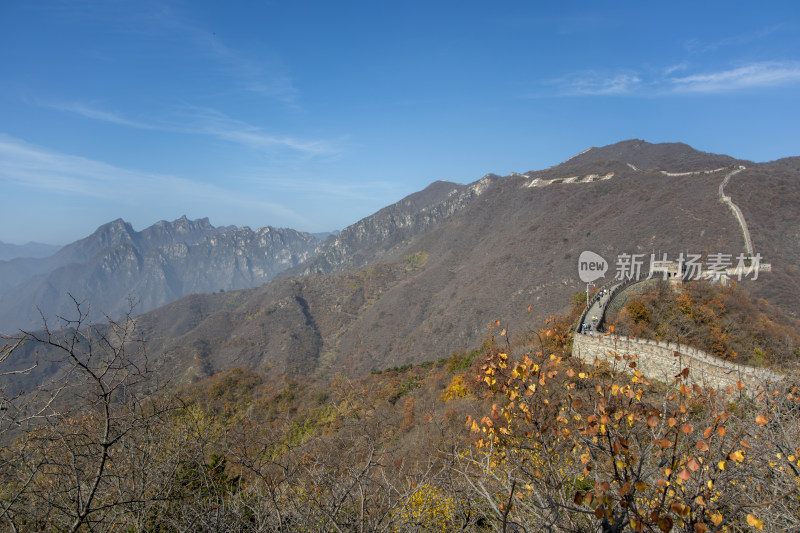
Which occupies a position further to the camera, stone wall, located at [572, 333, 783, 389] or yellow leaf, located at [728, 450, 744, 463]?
stone wall, located at [572, 333, 783, 389]

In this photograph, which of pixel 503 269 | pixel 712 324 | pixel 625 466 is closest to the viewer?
pixel 625 466

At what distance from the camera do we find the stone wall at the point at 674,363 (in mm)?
12125

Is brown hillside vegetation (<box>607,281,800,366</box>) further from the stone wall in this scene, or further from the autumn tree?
the autumn tree

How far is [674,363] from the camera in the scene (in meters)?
12.6

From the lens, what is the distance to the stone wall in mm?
12125

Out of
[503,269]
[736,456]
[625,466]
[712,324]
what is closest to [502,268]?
[503,269]

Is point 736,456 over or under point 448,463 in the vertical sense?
over

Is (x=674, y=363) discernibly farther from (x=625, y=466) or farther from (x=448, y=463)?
(x=625, y=466)

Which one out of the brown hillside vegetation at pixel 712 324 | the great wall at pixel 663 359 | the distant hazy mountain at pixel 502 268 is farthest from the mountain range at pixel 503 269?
the great wall at pixel 663 359

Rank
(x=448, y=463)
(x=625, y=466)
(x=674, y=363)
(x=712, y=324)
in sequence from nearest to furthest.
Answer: (x=625, y=466) < (x=448, y=463) < (x=674, y=363) < (x=712, y=324)

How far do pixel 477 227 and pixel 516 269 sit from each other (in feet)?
140

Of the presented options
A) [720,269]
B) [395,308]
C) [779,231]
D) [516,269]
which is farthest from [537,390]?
[395,308]

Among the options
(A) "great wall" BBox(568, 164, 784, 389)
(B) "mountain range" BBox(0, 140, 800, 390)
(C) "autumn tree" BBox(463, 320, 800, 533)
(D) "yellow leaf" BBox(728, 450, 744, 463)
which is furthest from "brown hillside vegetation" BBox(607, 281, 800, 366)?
(B) "mountain range" BBox(0, 140, 800, 390)

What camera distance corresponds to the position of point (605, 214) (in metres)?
66.8
